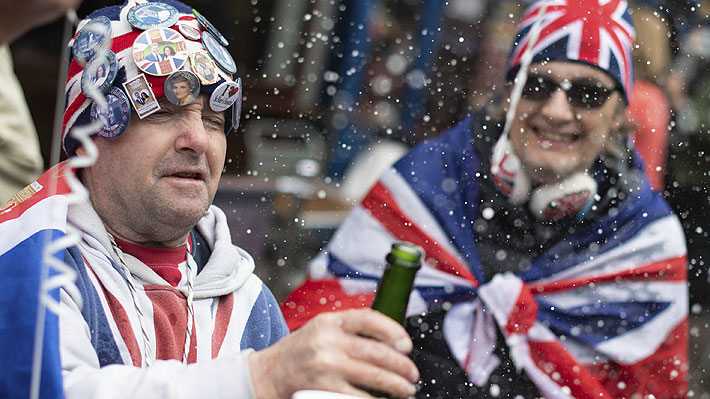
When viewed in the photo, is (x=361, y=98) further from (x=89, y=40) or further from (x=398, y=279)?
(x=398, y=279)

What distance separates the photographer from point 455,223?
74.1 inches

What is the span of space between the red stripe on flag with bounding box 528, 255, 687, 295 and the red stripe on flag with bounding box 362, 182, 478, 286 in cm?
17

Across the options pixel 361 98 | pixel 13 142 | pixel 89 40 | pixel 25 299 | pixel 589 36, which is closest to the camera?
pixel 25 299

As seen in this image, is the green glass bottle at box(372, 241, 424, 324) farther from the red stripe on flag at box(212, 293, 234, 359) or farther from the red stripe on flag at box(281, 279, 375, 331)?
the red stripe on flag at box(281, 279, 375, 331)

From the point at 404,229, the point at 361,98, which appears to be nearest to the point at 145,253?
the point at 404,229

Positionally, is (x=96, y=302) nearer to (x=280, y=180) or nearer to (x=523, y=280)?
(x=523, y=280)

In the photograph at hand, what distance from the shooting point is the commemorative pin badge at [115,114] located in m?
1.05

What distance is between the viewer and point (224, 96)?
3.72ft

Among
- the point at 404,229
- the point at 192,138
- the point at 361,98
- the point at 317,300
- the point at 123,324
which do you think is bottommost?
the point at 361,98

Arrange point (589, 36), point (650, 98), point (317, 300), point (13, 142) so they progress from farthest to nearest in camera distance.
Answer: point (650, 98) < point (13, 142) < point (317, 300) < point (589, 36)

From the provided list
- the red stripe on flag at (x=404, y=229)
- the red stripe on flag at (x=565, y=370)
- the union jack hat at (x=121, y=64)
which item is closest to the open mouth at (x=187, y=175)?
the union jack hat at (x=121, y=64)

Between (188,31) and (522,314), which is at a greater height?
(188,31)

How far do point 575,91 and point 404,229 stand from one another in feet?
1.67

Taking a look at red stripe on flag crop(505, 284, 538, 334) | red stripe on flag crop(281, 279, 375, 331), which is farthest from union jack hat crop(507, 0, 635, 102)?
red stripe on flag crop(281, 279, 375, 331)
